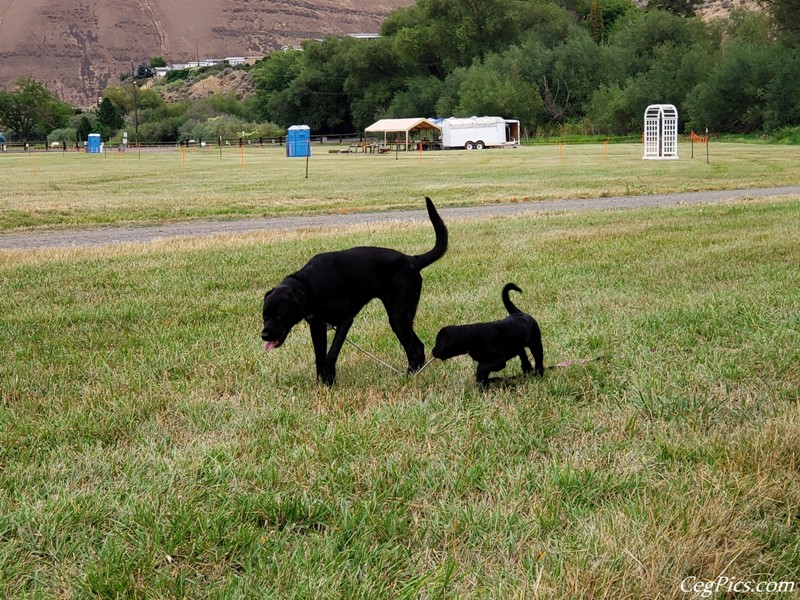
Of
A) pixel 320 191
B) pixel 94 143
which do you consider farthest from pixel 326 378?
pixel 94 143

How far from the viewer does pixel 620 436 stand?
3.48m

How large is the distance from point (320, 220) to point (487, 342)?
37.4 ft

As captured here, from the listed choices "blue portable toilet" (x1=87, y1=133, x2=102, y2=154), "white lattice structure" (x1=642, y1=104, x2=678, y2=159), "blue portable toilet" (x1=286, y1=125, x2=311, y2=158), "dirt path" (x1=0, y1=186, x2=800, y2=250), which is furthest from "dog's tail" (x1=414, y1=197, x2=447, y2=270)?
"blue portable toilet" (x1=87, y1=133, x2=102, y2=154)

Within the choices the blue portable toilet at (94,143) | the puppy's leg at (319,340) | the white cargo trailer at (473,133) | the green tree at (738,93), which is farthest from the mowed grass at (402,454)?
the blue portable toilet at (94,143)

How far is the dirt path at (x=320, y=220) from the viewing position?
1293cm

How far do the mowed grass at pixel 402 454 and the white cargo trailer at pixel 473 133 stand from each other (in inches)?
2549

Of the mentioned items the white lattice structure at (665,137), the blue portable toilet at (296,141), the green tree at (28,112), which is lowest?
the white lattice structure at (665,137)

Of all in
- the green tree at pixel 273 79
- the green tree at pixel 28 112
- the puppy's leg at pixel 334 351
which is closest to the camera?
the puppy's leg at pixel 334 351

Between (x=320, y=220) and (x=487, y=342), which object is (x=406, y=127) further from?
(x=487, y=342)

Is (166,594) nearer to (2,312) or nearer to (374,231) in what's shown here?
(2,312)

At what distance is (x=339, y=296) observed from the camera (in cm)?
423

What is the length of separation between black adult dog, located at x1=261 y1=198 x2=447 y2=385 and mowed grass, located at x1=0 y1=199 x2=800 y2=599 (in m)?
0.25

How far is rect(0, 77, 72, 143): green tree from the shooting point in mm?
129125

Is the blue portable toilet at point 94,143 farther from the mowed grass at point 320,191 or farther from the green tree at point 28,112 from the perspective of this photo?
the green tree at point 28,112
